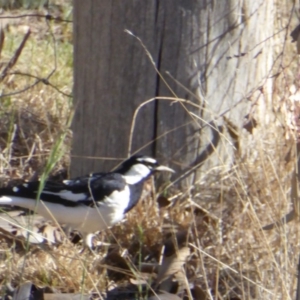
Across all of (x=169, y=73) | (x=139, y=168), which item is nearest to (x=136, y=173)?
(x=139, y=168)

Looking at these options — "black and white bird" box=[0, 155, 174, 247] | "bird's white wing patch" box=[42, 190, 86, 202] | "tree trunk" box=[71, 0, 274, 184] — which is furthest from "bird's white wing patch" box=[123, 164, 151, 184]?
"bird's white wing patch" box=[42, 190, 86, 202]

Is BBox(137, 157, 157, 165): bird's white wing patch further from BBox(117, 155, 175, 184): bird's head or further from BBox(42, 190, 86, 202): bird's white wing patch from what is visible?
BBox(42, 190, 86, 202): bird's white wing patch

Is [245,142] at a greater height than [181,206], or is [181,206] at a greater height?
[245,142]

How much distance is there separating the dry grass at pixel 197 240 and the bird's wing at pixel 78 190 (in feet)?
0.58

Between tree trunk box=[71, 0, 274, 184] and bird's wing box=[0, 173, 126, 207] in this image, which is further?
bird's wing box=[0, 173, 126, 207]

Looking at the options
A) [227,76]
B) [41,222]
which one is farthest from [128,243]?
[227,76]

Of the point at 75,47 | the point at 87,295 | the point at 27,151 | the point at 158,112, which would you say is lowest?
the point at 87,295

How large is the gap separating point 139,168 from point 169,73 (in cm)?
49

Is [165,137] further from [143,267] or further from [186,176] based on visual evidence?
[143,267]

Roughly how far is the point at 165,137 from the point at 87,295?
1061 mm

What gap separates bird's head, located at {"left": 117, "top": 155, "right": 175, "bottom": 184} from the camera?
4.26 meters

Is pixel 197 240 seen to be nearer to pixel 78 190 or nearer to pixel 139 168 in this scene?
pixel 139 168

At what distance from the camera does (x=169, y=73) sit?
421cm

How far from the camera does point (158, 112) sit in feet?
14.1
